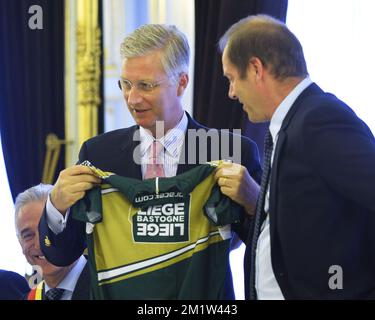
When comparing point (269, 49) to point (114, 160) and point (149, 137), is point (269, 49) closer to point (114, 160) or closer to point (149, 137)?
point (149, 137)

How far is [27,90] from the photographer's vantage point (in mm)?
4926

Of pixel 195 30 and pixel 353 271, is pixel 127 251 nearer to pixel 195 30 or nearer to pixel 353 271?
pixel 353 271

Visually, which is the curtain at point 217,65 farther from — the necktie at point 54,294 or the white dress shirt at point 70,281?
the necktie at point 54,294

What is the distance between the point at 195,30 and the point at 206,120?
1.82 feet

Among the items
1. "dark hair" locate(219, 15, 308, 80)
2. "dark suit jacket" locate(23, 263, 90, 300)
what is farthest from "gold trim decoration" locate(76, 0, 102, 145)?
"dark hair" locate(219, 15, 308, 80)

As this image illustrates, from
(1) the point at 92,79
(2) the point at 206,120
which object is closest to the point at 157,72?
(2) the point at 206,120

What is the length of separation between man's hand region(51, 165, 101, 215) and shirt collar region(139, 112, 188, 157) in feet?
0.82

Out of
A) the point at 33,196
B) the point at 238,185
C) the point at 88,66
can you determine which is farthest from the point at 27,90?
the point at 238,185

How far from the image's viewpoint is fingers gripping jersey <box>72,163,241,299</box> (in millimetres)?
2514

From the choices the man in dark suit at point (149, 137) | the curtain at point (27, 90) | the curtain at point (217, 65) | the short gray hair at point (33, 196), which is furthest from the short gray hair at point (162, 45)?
the curtain at point (27, 90)

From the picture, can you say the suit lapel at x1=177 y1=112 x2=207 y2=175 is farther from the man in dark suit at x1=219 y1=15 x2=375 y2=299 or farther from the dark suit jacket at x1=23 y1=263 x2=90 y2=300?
the dark suit jacket at x1=23 y1=263 x2=90 y2=300

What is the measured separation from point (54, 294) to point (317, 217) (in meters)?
1.32

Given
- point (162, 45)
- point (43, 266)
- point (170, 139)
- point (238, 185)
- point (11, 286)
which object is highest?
→ point (162, 45)
